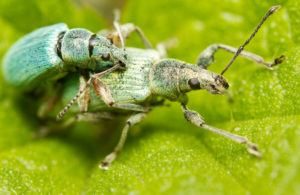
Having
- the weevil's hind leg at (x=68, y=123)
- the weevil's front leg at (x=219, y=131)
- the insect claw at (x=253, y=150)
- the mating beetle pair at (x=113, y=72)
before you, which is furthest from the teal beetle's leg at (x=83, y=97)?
the insect claw at (x=253, y=150)

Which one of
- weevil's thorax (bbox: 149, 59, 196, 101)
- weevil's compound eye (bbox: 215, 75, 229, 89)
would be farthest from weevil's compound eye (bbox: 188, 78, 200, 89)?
weevil's compound eye (bbox: 215, 75, 229, 89)

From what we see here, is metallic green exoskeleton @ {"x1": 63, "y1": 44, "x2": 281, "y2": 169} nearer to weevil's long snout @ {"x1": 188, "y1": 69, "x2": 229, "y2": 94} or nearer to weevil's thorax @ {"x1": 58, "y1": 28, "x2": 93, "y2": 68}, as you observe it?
weevil's long snout @ {"x1": 188, "y1": 69, "x2": 229, "y2": 94}

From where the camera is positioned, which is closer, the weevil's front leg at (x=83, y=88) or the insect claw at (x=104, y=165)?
the insect claw at (x=104, y=165)

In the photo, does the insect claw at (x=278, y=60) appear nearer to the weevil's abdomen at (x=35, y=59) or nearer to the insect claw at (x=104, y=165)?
the insect claw at (x=104, y=165)

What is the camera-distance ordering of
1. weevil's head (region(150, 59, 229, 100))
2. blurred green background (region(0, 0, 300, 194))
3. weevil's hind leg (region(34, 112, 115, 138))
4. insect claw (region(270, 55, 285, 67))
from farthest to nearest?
1. weevil's hind leg (region(34, 112, 115, 138))
2. weevil's head (region(150, 59, 229, 100))
3. insect claw (region(270, 55, 285, 67))
4. blurred green background (region(0, 0, 300, 194))

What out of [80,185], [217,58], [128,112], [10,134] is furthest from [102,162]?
[217,58]

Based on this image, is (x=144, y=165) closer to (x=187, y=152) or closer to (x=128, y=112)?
(x=187, y=152)
